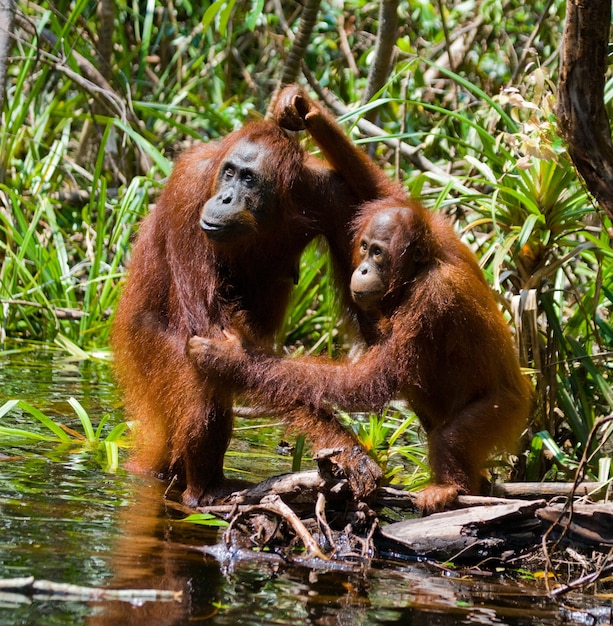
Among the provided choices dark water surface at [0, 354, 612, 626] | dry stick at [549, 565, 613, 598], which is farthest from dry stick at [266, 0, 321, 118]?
dry stick at [549, 565, 613, 598]

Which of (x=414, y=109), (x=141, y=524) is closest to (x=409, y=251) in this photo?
(x=141, y=524)

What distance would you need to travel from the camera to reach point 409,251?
4.13 metres

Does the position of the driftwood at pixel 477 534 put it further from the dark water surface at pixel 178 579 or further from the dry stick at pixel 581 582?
the dry stick at pixel 581 582

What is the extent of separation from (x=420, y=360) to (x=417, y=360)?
0.09 ft

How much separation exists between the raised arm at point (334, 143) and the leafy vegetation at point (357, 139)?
1.76 ft

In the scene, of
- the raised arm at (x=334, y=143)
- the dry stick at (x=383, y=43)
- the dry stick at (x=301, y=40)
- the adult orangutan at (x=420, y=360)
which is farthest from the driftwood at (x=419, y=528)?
the dry stick at (x=383, y=43)

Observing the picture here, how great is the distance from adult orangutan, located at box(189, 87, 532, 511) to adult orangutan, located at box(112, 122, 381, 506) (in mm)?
130

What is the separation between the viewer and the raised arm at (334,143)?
14.7 ft

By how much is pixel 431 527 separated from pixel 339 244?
1.49m

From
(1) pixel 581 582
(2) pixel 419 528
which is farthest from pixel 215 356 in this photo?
(1) pixel 581 582

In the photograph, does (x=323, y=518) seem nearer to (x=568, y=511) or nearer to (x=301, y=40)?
(x=568, y=511)

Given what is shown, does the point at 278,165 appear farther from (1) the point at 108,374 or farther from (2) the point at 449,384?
(1) the point at 108,374

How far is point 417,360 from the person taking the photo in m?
4.07

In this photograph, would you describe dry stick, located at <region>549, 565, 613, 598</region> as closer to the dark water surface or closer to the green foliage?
the dark water surface
